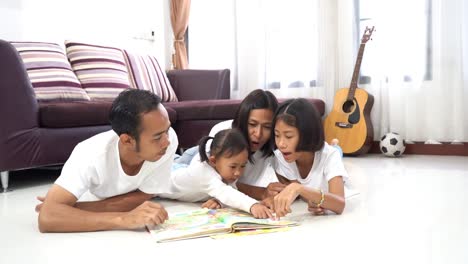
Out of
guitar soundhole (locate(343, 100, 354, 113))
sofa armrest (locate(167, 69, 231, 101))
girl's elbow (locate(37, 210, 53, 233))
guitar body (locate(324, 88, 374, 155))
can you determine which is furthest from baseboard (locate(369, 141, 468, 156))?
girl's elbow (locate(37, 210, 53, 233))

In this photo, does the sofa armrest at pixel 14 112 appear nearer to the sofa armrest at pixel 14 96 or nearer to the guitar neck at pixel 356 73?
the sofa armrest at pixel 14 96

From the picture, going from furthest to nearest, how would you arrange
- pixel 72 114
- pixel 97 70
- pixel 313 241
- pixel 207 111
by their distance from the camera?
pixel 97 70 < pixel 207 111 < pixel 72 114 < pixel 313 241

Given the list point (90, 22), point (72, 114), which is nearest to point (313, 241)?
point (72, 114)

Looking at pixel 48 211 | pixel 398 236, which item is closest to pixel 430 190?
pixel 398 236

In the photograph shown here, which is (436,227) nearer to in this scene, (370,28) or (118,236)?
(118,236)

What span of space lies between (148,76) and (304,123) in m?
2.44

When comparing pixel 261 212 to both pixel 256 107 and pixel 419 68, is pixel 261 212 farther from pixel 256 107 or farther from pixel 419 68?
pixel 419 68

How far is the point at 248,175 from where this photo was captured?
190cm

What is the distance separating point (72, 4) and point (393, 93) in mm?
2707

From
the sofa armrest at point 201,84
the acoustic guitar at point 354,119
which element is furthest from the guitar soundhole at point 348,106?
the sofa armrest at point 201,84

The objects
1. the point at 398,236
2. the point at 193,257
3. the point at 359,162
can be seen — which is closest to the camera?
the point at 193,257

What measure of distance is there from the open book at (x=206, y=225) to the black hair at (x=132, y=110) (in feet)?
0.98

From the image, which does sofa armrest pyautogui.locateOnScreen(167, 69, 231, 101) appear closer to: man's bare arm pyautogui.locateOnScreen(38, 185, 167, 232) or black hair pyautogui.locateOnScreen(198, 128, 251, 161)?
black hair pyautogui.locateOnScreen(198, 128, 251, 161)

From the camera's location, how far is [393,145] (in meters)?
3.35
